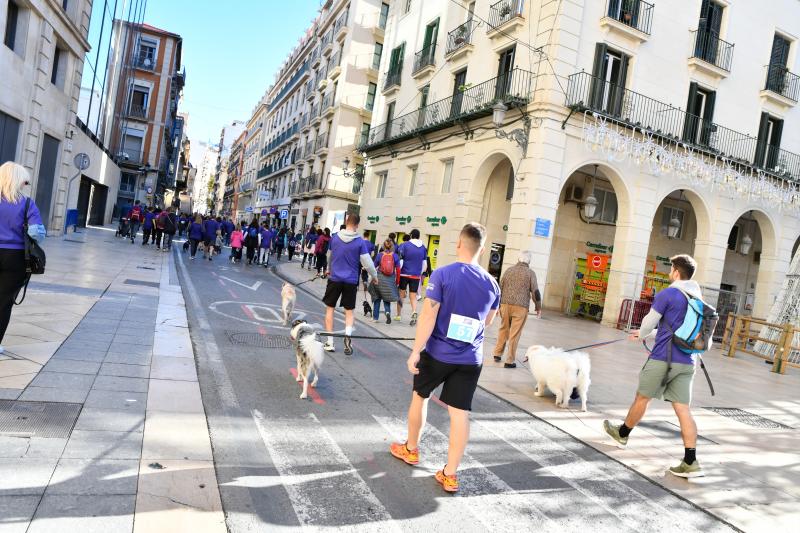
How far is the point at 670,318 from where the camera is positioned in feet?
16.0

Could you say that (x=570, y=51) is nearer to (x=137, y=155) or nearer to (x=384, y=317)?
(x=384, y=317)

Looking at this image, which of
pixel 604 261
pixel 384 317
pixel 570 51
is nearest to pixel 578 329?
pixel 604 261

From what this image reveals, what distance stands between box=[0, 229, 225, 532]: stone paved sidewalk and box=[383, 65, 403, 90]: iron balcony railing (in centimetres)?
2087

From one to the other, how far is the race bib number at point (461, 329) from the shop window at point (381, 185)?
→ 23291mm

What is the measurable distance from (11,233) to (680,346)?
626 centimetres

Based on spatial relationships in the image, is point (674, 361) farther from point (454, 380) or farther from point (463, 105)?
point (463, 105)

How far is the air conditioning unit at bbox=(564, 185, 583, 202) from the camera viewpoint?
20.5m

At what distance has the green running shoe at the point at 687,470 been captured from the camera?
15.3ft

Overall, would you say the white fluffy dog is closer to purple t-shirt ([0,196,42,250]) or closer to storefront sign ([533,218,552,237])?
purple t-shirt ([0,196,42,250])

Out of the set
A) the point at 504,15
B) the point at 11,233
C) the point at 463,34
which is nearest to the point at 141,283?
Result: the point at 11,233

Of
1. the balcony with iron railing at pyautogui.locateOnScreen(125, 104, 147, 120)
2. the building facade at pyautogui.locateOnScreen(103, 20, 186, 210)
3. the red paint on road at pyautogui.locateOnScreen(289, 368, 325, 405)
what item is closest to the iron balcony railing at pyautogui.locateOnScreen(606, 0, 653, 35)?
the red paint on road at pyautogui.locateOnScreen(289, 368, 325, 405)

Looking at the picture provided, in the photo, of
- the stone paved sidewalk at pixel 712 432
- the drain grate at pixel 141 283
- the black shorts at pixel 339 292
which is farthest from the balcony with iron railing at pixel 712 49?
the drain grate at pixel 141 283

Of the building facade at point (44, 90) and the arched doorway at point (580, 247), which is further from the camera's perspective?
the arched doorway at point (580, 247)

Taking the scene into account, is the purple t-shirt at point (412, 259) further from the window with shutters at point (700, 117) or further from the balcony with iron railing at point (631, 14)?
the window with shutters at point (700, 117)
